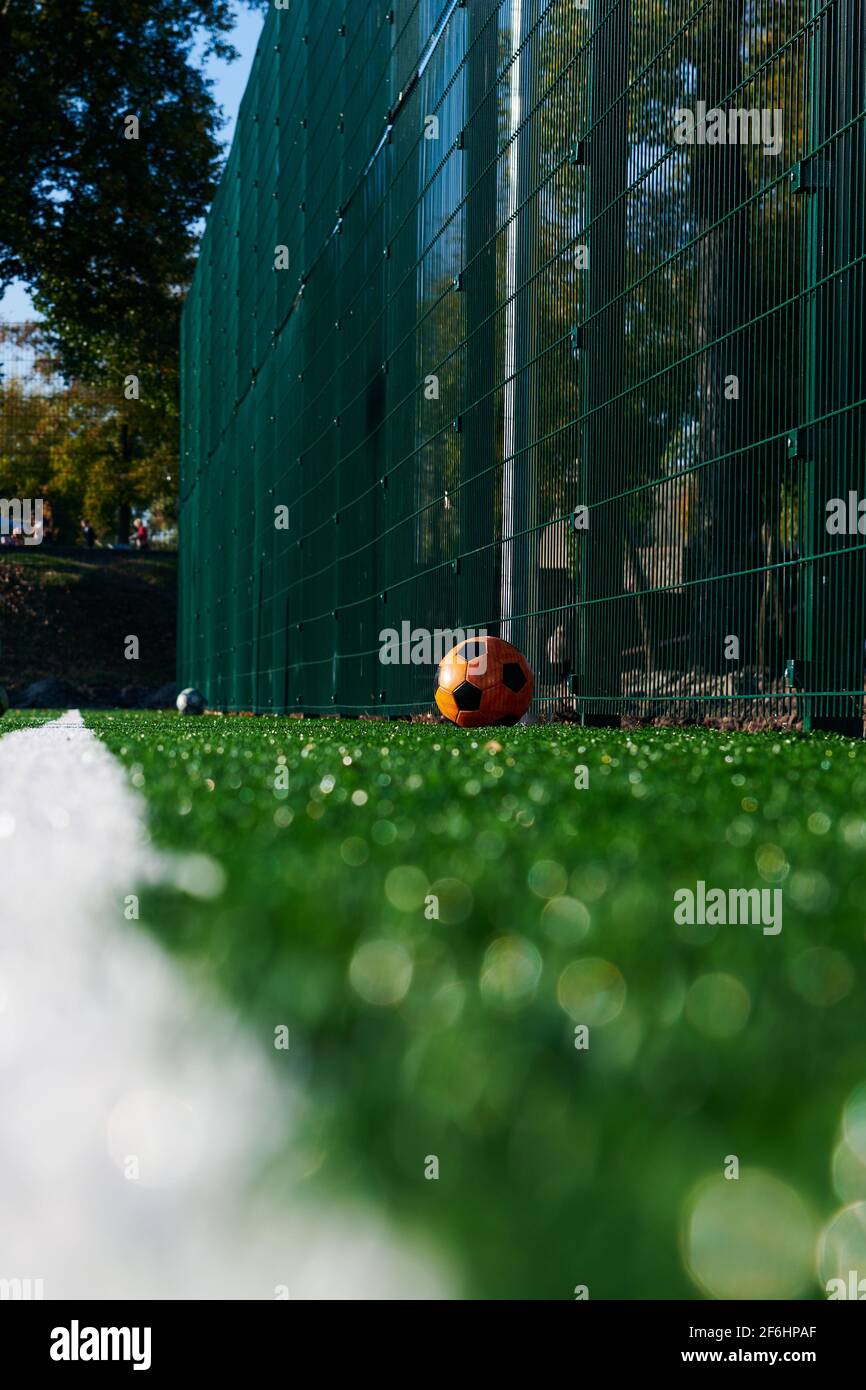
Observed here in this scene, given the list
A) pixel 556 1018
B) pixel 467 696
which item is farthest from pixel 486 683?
pixel 556 1018

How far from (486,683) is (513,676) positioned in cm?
14

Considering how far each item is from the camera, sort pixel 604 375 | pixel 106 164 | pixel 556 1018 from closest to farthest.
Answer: pixel 556 1018, pixel 604 375, pixel 106 164

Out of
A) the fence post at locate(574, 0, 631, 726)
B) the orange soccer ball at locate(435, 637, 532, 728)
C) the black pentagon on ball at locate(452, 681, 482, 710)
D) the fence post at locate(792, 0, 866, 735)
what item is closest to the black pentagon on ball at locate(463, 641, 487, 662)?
the orange soccer ball at locate(435, 637, 532, 728)

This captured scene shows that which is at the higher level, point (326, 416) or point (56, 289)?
point (56, 289)

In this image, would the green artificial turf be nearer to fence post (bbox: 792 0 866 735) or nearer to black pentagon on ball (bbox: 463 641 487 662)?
fence post (bbox: 792 0 866 735)

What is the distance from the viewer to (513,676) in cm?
725

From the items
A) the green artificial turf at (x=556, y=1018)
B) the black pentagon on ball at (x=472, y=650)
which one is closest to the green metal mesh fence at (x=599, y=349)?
the black pentagon on ball at (x=472, y=650)

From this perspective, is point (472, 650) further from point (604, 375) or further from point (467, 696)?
point (604, 375)

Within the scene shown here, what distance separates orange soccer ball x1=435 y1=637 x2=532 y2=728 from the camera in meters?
7.20

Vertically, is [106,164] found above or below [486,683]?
above

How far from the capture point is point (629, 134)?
611cm

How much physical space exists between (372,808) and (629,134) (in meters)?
4.72

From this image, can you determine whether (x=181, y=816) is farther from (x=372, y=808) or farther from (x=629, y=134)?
(x=629, y=134)

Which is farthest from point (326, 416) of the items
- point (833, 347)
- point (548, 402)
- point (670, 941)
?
point (670, 941)
